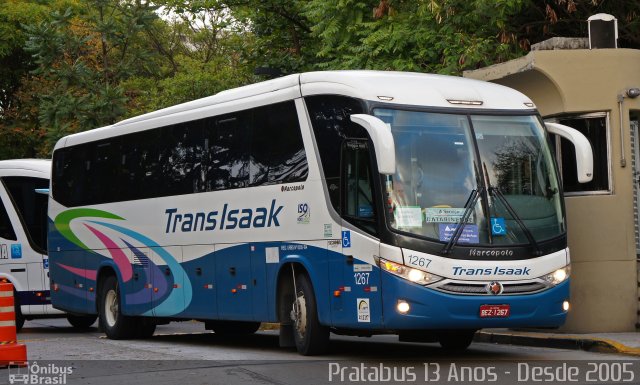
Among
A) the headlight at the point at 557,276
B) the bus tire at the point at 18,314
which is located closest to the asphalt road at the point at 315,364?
the headlight at the point at 557,276

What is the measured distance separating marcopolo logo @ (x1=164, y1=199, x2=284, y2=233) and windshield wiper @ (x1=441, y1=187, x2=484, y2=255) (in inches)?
119

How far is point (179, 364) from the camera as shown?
48.0 ft

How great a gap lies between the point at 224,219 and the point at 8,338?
163 inches

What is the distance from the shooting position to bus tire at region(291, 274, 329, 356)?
1512 centimetres

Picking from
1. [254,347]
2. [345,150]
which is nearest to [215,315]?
[254,347]

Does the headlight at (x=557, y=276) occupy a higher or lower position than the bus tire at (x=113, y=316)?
higher

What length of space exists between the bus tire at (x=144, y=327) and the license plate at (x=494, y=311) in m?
8.44

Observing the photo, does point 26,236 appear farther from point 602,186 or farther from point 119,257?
point 602,186

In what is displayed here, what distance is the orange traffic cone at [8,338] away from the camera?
14.0 m

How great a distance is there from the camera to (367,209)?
14.2 m

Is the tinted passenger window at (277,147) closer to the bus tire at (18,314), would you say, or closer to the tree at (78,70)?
the bus tire at (18,314)

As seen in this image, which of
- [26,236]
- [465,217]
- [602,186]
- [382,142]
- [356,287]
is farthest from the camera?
[26,236]

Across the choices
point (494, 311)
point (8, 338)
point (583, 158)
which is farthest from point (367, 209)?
point (8, 338)

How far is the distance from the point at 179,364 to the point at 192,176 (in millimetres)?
4400
